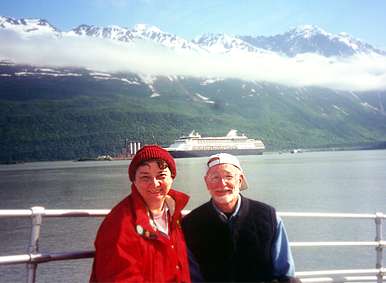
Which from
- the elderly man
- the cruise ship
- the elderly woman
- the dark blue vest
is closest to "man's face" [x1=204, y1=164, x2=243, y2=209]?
the elderly man

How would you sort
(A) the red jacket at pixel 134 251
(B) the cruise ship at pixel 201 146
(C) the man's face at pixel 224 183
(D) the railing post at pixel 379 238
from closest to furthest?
(A) the red jacket at pixel 134 251 → (C) the man's face at pixel 224 183 → (D) the railing post at pixel 379 238 → (B) the cruise ship at pixel 201 146

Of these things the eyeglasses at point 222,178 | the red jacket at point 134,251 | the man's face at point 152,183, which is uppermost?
the eyeglasses at point 222,178

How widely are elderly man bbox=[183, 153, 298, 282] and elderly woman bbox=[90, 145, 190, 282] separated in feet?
0.60

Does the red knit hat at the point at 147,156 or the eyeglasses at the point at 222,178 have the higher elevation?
the red knit hat at the point at 147,156

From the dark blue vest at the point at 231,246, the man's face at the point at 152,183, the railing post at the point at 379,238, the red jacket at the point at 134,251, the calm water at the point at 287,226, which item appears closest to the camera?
the red jacket at the point at 134,251

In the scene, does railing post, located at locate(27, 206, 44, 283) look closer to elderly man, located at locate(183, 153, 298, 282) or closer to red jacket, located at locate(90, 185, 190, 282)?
red jacket, located at locate(90, 185, 190, 282)

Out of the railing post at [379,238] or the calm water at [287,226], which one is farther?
the calm water at [287,226]

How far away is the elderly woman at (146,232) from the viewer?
8.14 ft

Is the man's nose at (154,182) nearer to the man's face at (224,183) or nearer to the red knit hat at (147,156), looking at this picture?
the red knit hat at (147,156)

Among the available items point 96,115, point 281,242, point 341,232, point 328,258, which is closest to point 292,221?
point 341,232

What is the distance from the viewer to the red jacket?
97.0 inches

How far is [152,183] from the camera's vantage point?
2799 mm

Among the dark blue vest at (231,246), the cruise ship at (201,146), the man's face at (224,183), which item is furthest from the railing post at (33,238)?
the cruise ship at (201,146)

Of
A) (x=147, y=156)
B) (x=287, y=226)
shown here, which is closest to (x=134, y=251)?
(x=147, y=156)
